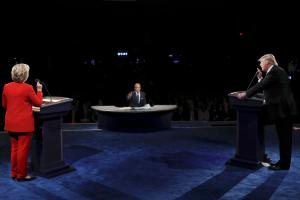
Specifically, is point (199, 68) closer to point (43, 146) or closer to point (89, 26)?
point (89, 26)

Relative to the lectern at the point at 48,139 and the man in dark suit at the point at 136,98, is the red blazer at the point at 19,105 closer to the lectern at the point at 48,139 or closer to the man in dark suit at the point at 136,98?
the lectern at the point at 48,139

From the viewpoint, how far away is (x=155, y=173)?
476 centimetres

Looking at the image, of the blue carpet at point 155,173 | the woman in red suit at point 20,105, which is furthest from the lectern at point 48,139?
the woman in red suit at point 20,105

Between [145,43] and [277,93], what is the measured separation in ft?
38.3

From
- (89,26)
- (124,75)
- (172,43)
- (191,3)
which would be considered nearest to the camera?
(191,3)

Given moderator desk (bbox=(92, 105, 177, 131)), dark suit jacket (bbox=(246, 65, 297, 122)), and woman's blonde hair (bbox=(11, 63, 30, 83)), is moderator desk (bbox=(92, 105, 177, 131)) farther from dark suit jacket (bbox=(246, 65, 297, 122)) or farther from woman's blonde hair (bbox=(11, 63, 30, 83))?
woman's blonde hair (bbox=(11, 63, 30, 83))

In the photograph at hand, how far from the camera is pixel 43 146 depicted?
15.1 ft

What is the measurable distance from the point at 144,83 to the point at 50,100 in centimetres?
763

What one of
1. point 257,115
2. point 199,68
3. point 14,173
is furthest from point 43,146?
point 199,68

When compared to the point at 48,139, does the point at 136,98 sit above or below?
above

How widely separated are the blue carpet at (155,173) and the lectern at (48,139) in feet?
0.51

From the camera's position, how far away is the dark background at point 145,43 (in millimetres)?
12469

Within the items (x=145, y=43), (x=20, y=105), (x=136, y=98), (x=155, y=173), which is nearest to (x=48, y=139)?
(x=20, y=105)

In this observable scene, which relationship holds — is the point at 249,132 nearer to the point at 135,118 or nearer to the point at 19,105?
the point at 19,105
